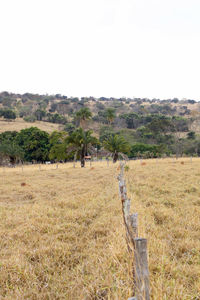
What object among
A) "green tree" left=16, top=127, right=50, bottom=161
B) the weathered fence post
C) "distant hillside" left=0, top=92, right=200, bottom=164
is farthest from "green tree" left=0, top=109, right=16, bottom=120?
the weathered fence post

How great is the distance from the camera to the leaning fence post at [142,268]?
1913 millimetres

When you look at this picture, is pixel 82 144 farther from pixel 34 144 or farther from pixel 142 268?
pixel 142 268

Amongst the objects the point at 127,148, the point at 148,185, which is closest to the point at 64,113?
the point at 127,148

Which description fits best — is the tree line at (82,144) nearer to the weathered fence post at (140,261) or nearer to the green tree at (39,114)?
the weathered fence post at (140,261)

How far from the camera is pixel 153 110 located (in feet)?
324

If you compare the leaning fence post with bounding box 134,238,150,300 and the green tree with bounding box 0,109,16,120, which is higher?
the green tree with bounding box 0,109,16,120

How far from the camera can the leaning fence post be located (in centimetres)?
191

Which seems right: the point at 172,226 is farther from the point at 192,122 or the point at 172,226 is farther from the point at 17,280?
the point at 192,122

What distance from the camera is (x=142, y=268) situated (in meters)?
2.00

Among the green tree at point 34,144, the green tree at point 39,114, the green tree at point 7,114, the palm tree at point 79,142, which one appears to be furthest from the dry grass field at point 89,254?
the green tree at point 39,114

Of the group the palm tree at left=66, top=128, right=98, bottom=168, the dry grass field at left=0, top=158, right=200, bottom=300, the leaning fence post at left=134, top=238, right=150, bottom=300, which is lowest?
the dry grass field at left=0, top=158, right=200, bottom=300

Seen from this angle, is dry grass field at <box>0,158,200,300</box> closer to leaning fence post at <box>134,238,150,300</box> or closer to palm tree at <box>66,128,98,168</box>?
leaning fence post at <box>134,238,150,300</box>

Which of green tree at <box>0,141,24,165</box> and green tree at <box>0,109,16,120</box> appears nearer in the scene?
green tree at <box>0,141,24,165</box>

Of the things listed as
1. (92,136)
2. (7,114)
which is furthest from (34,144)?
(7,114)
